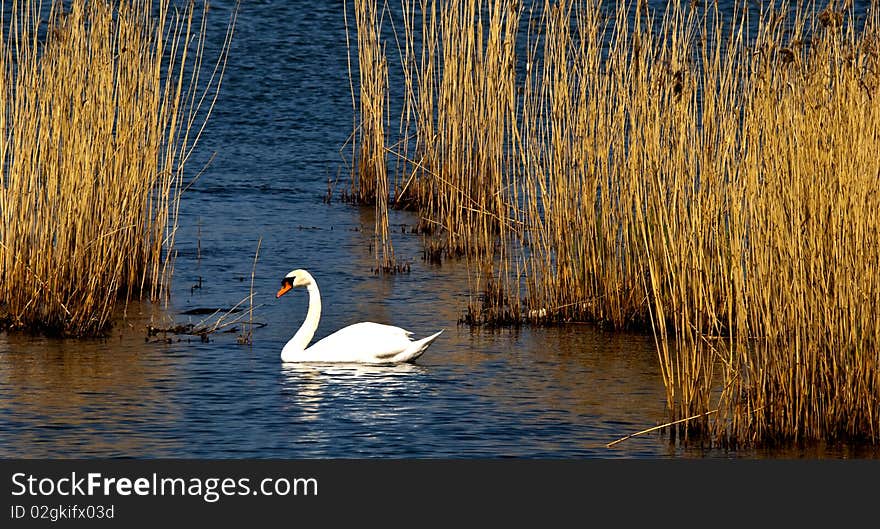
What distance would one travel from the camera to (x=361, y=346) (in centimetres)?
952

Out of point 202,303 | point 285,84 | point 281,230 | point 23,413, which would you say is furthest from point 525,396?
point 285,84

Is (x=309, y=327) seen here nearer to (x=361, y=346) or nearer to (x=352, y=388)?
(x=361, y=346)

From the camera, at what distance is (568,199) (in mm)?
10320

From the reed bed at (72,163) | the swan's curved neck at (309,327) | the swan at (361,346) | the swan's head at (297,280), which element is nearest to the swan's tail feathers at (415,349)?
the swan at (361,346)

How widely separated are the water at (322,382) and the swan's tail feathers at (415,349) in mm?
75

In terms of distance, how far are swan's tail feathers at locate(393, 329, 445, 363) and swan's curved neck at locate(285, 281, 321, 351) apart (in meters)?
0.57

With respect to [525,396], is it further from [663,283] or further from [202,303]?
[202,303]

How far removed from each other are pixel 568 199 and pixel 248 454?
363cm

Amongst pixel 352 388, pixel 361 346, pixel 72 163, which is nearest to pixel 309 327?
pixel 361 346

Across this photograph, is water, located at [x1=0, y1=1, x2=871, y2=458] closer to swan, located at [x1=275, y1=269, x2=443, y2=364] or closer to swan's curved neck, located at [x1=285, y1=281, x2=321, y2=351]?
swan, located at [x1=275, y1=269, x2=443, y2=364]

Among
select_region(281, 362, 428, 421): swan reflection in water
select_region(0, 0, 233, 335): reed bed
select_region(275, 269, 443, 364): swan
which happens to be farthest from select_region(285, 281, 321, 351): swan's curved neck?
select_region(0, 0, 233, 335): reed bed

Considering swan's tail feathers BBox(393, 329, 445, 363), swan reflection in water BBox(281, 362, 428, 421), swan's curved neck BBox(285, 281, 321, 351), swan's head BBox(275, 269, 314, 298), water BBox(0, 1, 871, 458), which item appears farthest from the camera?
swan's head BBox(275, 269, 314, 298)

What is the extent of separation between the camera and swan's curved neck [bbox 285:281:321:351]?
9594mm

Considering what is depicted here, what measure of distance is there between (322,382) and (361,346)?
467 mm
